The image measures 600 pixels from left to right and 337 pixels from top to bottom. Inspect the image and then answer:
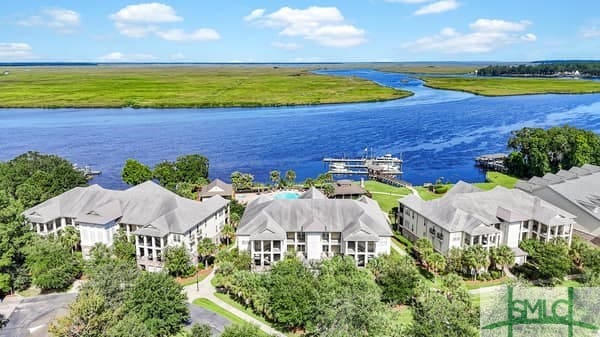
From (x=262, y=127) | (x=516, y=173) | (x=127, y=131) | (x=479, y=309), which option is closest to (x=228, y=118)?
(x=262, y=127)

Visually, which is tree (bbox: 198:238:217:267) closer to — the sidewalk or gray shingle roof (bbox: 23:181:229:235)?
gray shingle roof (bbox: 23:181:229:235)

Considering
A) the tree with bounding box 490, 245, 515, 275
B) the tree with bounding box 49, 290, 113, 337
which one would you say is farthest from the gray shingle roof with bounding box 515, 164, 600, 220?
the tree with bounding box 49, 290, 113, 337

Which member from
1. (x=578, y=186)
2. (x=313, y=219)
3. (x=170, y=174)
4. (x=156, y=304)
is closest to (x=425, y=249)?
(x=313, y=219)

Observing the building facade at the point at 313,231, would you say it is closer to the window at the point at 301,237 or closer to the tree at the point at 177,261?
the window at the point at 301,237

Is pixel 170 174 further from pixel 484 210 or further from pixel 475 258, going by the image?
pixel 475 258

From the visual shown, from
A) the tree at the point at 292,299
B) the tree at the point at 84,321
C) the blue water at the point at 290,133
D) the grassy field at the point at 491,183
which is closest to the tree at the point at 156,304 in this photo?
the tree at the point at 84,321

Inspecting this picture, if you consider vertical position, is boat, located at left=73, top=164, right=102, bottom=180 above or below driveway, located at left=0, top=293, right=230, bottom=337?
above
